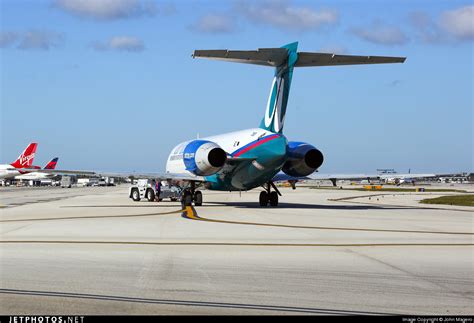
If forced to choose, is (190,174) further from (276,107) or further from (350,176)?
(350,176)

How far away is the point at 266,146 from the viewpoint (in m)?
34.0

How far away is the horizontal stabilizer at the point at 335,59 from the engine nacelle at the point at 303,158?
4356 millimetres

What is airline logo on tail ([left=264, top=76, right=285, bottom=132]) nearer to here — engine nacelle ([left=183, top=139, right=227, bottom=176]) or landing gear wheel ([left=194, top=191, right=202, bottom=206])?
engine nacelle ([left=183, top=139, right=227, bottom=176])

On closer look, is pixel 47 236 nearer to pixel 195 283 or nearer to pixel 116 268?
pixel 116 268

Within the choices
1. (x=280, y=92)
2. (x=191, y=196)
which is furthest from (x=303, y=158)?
(x=191, y=196)

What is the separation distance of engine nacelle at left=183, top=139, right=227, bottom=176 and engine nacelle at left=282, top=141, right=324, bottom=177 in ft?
11.7

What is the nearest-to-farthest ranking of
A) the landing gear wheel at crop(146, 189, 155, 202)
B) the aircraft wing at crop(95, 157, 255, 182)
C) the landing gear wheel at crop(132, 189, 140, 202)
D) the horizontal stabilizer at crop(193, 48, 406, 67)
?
the horizontal stabilizer at crop(193, 48, 406, 67) < the aircraft wing at crop(95, 157, 255, 182) < the landing gear wheel at crop(146, 189, 155, 202) < the landing gear wheel at crop(132, 189, 140, 202)

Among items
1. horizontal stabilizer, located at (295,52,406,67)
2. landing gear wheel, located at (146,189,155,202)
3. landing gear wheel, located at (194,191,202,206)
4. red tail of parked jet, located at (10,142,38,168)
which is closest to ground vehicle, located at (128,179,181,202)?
landing gear wheel, located at (146,189,155,202)

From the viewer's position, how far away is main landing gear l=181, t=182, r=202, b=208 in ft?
127

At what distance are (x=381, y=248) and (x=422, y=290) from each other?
6199 mm

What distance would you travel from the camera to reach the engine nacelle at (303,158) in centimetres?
3475

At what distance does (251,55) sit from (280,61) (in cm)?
202

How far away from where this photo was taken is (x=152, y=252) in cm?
1508

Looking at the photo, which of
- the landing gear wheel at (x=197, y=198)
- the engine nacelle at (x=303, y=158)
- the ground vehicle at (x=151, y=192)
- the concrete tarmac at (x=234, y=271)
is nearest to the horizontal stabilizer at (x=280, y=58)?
the engine nacelle at (x=303, y=158)
